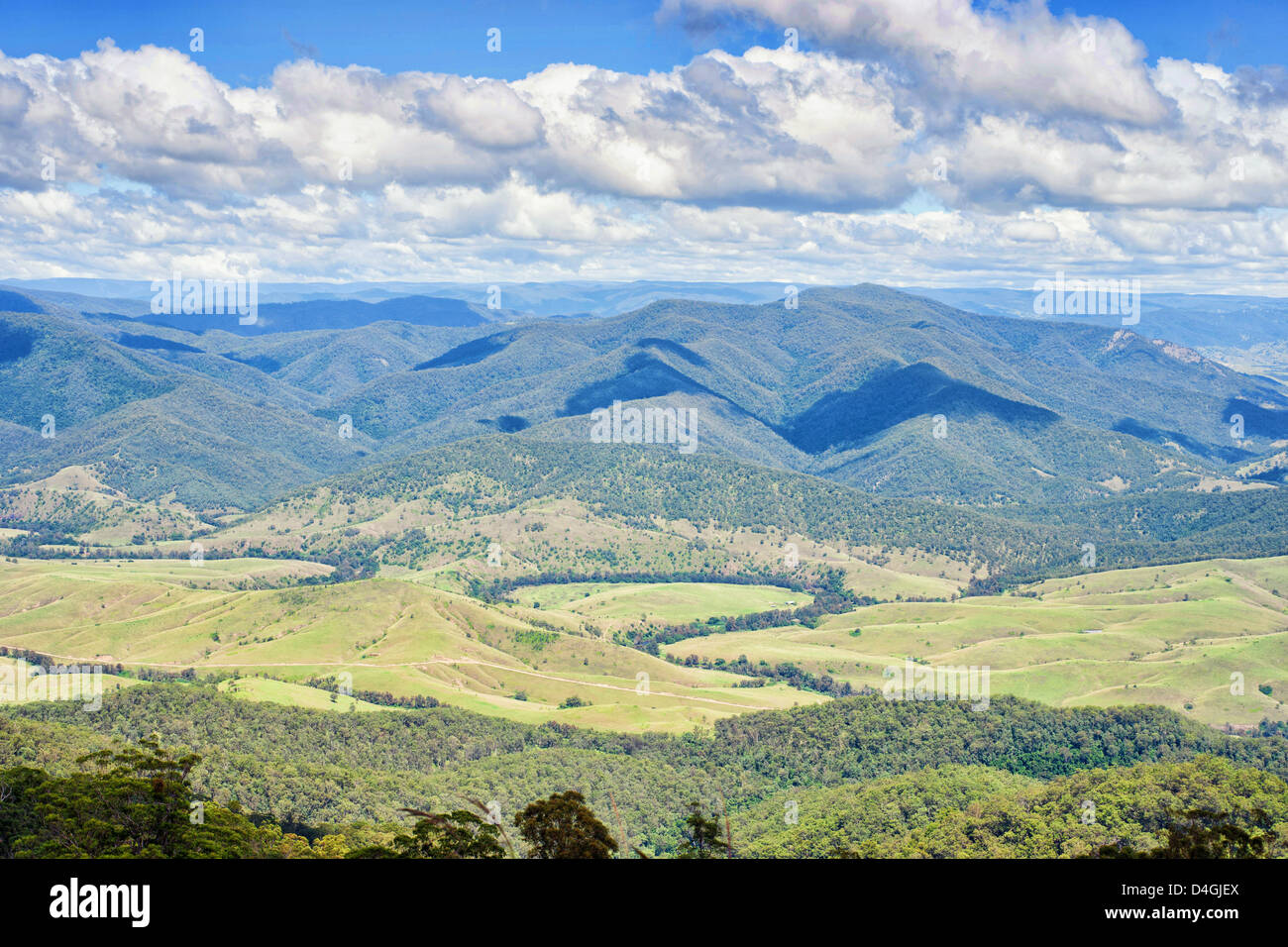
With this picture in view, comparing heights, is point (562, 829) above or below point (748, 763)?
above

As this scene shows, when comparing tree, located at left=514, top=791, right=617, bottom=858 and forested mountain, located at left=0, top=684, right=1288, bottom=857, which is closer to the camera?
tree, located at left=514, top=791, right=617, bottom=858

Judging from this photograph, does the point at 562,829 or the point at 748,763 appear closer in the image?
the point at 562,829

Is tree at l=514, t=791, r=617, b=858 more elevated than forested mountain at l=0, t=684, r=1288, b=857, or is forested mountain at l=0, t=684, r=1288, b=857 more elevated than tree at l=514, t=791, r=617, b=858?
tree at l=514, t=791, r=617, b=858

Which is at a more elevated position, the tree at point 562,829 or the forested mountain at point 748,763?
the tree at point 562,829

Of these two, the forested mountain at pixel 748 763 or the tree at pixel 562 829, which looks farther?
the forested mountain at pixel 748 763
